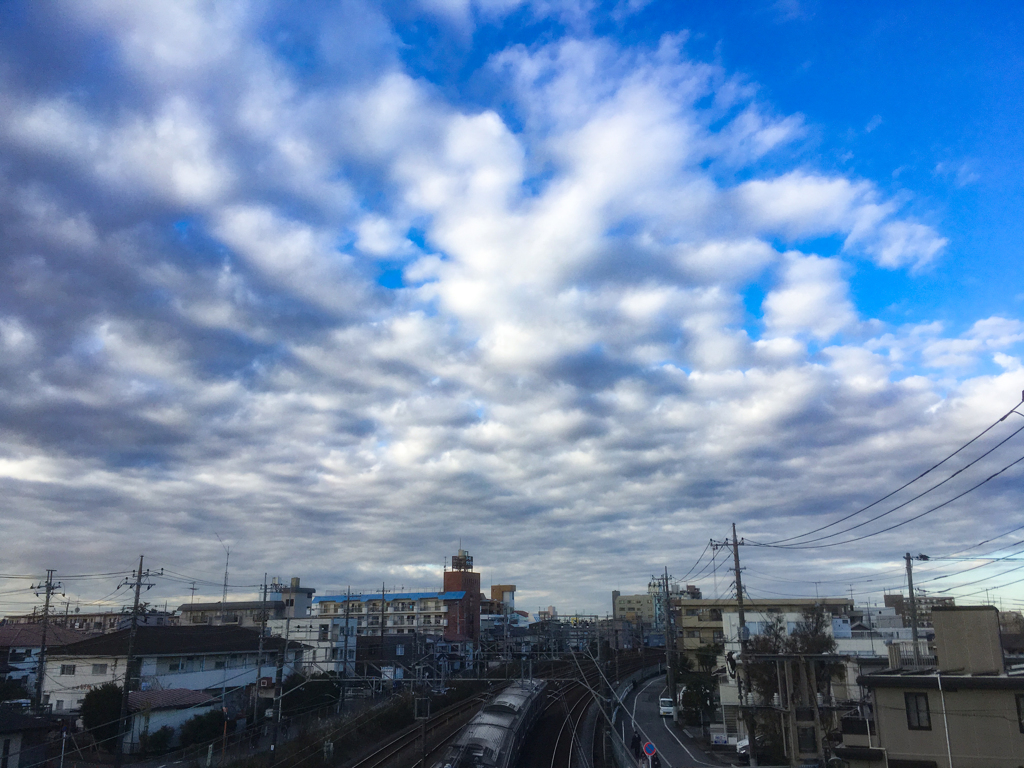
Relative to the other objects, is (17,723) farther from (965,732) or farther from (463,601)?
(463,601)

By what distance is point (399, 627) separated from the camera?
106 m

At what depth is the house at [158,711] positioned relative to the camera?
41969mm

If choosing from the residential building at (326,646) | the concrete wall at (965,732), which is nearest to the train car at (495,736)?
the concrete wall at (965,732)

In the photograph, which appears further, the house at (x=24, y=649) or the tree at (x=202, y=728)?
the house at (x=24, y=649)

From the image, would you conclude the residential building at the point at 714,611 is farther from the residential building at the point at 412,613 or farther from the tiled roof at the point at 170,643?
the tiled roof at the point at 170,643

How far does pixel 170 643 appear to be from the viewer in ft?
178

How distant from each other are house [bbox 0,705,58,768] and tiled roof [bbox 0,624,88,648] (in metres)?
40.2

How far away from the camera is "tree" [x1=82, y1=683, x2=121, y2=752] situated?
41.4 m

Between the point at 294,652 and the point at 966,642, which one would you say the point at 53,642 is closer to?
the point at 294,652

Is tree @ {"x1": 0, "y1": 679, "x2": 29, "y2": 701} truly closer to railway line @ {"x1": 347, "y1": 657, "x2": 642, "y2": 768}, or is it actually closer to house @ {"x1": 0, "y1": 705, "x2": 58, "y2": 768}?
house @ {"x1": 0, "y1": 705, "x2": 58, "y2": 768}

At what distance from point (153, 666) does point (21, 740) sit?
646 inches

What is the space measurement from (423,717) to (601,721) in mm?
28497

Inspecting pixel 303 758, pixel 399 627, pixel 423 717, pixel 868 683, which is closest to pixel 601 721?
pixel 303 758

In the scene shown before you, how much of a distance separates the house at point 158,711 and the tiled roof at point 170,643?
5437 mm
